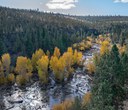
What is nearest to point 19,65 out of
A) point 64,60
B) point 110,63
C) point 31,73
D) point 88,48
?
point 31,73

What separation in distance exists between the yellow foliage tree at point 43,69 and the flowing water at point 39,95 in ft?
10.6

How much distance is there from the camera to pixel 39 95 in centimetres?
9762

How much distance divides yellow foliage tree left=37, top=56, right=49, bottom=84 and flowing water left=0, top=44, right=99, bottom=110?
3.22 meters

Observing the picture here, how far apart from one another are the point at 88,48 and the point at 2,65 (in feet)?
277

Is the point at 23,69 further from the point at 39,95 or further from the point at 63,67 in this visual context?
the point at 39,95

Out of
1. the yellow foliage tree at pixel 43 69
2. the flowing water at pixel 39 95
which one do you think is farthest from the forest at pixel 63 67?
the flowing water at pixel 39 95

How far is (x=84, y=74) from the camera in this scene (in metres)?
124

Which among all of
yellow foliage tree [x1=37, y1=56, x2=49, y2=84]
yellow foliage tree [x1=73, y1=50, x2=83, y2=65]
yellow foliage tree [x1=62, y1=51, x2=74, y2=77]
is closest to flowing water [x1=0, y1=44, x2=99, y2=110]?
yellow foliage tree [x1=37, y1=56, x2=49, y2=84]

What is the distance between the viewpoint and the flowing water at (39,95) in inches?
3418

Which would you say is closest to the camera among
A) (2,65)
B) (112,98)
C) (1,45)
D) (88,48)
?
(112,98)

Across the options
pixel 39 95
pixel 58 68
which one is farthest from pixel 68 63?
pixel 39 95

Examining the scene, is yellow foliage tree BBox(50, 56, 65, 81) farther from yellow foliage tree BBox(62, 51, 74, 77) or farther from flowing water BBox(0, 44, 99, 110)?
yellow foliage tree BBox(62, 51, 74, 77)

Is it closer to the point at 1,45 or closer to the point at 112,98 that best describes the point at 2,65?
the point at 1,45

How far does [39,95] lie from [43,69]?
18.0 metres
